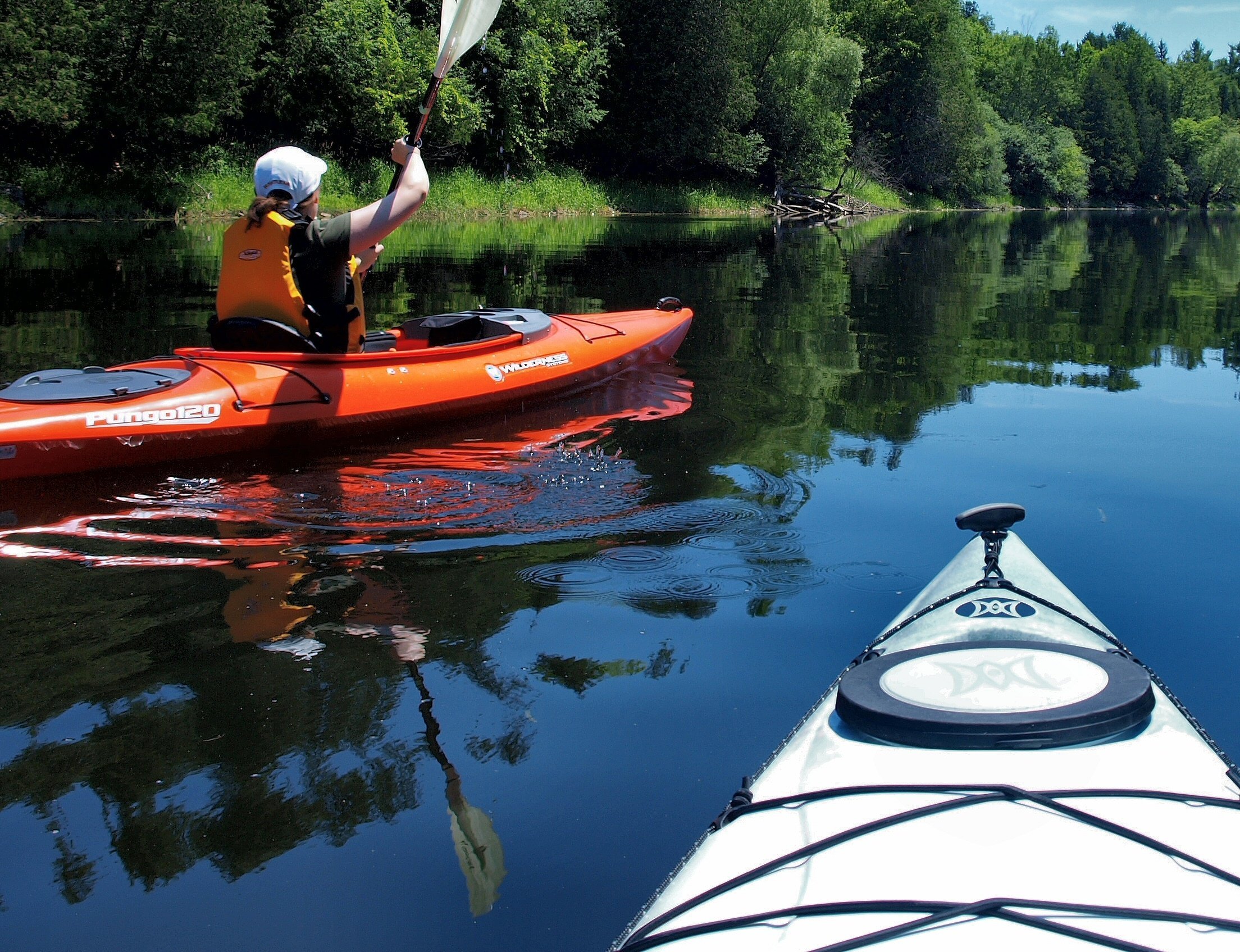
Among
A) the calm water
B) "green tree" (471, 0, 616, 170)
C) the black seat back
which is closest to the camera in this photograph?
the calm water

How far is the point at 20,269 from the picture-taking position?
1263 centimetres

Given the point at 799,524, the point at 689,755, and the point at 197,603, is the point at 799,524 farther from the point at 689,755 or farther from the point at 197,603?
the point at 197,603

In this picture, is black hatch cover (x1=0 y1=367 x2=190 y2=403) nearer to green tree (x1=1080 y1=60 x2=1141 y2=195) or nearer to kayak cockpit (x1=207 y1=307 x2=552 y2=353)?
kayak cockpit (x1=207 y1=307 x2=552 y2=353)

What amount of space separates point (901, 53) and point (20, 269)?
41.7 meters

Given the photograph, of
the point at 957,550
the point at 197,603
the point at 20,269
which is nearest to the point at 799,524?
the point at 957,550

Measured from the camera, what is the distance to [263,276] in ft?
17.9

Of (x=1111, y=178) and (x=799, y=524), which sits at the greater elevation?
(x=1111, y=178)

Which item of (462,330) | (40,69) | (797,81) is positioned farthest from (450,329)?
(797,81)

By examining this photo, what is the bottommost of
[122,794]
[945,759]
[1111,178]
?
[122,794]

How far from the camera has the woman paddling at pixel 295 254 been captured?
5336 millimetres

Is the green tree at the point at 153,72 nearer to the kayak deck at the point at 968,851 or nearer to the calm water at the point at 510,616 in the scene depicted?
the calm water at the point at 510,616

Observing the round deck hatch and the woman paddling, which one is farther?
the woman paddling

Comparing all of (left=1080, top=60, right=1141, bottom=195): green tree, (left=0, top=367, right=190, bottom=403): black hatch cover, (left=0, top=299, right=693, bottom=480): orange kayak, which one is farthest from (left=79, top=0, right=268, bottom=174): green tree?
(left=1080, top=60, right=1141, bottom=195): green tree

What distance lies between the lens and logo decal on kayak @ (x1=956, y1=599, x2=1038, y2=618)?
272 cm
